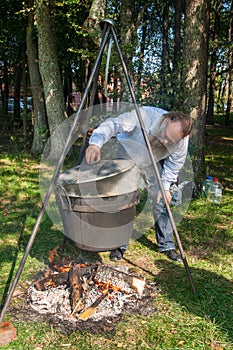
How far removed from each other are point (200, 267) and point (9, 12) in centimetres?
933

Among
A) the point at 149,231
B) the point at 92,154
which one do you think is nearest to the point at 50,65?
the point at 149,231

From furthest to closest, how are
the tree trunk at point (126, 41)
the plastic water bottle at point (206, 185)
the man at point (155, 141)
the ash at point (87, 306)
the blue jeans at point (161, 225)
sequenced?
1. the plastic water bottle at point (206, 185)
2. the tree trunk at point (126, 41)
3. the blue jeans at point (161, 225)
4. the man at point (155, 141)
5. the ash at point (87, 306)

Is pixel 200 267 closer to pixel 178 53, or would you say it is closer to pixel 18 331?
pixel 18 331

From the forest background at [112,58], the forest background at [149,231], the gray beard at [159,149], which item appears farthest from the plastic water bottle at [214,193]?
the gray beard at [159,149]

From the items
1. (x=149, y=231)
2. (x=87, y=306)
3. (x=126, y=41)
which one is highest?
(x=126, y=41)

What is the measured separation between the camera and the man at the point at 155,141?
3137 mm

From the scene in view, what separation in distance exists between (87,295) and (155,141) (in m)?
1.45

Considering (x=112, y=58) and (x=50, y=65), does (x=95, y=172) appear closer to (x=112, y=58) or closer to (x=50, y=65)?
(x=112, y=58)

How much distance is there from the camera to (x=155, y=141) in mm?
3320

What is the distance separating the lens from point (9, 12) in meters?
10.3

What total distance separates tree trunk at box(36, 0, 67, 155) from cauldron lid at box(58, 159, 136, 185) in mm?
5365

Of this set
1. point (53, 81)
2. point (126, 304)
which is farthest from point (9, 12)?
point (126, 304)

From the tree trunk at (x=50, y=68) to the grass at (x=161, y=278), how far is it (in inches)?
90.3

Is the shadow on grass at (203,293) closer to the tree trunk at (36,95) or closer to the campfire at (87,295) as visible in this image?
the campfire at (87,295)
